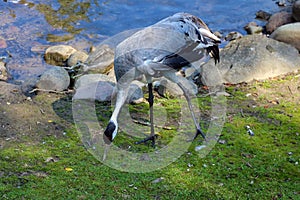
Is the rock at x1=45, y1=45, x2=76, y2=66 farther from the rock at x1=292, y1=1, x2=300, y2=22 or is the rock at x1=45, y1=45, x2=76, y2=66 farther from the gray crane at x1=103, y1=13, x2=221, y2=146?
the rock at x1=292, y1=1, x2=300, y2=22

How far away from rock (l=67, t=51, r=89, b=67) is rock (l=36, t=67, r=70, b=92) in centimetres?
109

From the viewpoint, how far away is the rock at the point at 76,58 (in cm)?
800

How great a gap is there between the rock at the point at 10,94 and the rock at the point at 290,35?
13.8 feet

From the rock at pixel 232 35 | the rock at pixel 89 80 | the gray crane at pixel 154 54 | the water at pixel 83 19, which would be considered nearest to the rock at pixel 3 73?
the water at pixel 83 19

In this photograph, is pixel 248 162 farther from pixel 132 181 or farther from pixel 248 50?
pixel 248 50

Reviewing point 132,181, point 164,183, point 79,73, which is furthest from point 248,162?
point 79,73

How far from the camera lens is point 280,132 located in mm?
5211

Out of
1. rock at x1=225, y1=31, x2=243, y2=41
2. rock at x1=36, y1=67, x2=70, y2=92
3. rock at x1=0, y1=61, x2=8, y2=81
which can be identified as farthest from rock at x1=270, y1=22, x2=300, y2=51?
rock at x1=0, y1=61, x2=8, y2=81

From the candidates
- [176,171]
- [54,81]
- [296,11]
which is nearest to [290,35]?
[296,11]

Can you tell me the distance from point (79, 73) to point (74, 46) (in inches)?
65.3

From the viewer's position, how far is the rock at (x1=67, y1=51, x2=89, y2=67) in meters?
8.00

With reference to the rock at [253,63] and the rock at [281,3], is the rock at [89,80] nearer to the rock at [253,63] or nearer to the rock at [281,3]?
the rock at [253,63]

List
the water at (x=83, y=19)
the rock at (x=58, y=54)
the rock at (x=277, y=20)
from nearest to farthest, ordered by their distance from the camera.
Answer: the rock at (x=58, y=54) < the water at (x=83, y=19) < the rock at (x=277, y=20)

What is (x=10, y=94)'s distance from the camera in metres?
6.32
